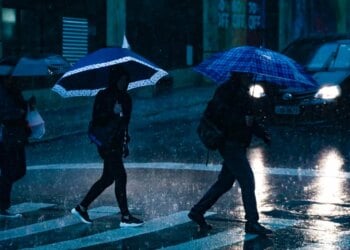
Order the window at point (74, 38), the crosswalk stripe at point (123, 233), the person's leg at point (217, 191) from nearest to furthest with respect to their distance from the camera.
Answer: the crosswalk stripe at point (123, 233), the person's leg at point (217, 191), the window at point (74, 38)

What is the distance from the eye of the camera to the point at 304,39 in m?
18.1

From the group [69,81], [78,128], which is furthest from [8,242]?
[78,128]

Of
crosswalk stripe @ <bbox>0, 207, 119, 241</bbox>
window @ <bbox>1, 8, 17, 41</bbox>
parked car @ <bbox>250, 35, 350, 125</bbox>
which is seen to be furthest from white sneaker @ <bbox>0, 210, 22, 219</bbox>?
window @ <bbox>1, 8, 17, 41</bbox>

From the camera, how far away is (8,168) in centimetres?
954

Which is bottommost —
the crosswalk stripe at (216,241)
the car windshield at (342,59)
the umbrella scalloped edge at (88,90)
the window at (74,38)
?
the crosswalk stripe at (216,241)

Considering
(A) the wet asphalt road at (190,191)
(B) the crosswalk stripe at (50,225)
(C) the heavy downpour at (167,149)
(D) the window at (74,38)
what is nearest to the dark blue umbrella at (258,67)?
(C) the heavy downpour at (167,149)

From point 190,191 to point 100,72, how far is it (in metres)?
2.28

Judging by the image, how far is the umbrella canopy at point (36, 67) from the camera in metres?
9.34

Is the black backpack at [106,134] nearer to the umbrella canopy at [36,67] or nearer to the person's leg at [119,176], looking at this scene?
the person's leg at [119,176]

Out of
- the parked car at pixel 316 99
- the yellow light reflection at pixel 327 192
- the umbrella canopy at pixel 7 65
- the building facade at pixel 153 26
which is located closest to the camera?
the yellow light reflection at pixel 327 192

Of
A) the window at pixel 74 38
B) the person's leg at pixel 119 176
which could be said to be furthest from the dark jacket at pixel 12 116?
the window at pixel 74 38

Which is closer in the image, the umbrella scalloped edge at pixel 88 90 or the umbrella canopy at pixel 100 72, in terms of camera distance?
the umbrella canopy at pixel 100 72

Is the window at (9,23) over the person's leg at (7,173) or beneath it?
over

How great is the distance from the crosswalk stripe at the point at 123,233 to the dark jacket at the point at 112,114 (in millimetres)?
888
